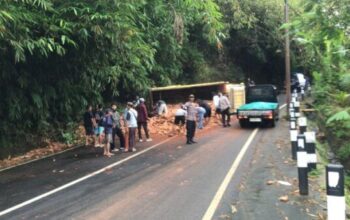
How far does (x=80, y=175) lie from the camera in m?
12.7

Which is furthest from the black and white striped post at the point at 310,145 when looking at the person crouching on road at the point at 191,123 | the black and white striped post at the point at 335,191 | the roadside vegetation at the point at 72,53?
the person crouching on road at the point at 191,123

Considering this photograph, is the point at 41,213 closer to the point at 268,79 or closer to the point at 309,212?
the point at 309,212

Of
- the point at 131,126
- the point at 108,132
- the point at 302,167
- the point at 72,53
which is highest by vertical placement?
the point at 72,53

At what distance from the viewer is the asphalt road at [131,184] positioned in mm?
8812

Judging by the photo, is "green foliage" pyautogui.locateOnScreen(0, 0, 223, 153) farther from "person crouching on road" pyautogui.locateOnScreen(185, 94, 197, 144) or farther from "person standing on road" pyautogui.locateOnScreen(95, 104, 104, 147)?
"person crouching on road" pyautogui.locateOnScreen(185, 94, 197, 144)

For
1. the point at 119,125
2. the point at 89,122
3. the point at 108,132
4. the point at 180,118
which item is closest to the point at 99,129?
the point at 89,122

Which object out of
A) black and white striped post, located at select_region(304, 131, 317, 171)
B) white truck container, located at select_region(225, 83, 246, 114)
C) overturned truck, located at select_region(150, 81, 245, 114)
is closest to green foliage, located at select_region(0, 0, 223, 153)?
overturned truck, located at select_region(150, 81, 245, 114)

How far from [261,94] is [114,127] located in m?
11.4

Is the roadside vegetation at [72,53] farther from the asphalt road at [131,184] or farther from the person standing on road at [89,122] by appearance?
the asphalt road at [131,184]

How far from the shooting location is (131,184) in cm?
1116

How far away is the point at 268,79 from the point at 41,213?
44514mm

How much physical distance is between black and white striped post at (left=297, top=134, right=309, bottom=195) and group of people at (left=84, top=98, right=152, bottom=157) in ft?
26.8

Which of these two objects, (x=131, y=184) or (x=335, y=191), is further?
(x=131, y=184)

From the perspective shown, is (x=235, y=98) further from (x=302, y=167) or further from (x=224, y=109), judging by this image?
(x=302, y=167)
